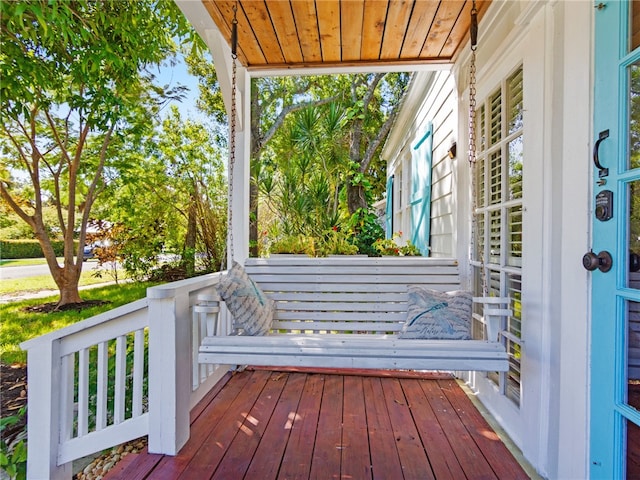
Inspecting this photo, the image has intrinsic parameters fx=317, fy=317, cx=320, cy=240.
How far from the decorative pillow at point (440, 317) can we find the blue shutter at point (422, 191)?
4.93ft

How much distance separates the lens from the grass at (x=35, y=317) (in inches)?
136

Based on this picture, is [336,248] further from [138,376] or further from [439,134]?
[138,376]

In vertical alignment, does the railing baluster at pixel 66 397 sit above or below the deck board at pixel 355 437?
above

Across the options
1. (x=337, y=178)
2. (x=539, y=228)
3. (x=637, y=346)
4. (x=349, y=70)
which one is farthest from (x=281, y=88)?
(x=637, y=346)

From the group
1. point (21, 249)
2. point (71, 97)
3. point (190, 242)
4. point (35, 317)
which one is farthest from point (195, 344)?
point (21, 249)

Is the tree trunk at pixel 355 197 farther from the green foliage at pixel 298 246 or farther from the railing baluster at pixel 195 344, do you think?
the railing baluster at pixel 195 344

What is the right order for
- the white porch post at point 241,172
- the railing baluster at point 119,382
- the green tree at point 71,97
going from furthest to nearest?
the white porch post at point 241,172 < the green tree at point 71,97 < the railing baluster at point 119,382

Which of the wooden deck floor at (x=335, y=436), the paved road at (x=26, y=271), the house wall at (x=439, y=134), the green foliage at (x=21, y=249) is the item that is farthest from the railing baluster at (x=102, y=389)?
the green foliage at (x=21, y=249)

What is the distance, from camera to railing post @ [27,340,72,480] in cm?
148

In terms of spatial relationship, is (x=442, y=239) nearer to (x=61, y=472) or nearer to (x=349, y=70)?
(x=349, y=70)

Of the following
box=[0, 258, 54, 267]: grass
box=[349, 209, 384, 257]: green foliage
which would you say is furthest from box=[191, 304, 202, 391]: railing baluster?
box=[0, 258, 54, 267]: grass

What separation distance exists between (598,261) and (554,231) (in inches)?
10.6

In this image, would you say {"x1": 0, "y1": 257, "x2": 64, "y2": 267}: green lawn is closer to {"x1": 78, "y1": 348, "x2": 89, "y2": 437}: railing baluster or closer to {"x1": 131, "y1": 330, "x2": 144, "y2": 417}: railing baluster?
{"x1": 78, "y1": 348, "x2": 89, "y2": 437}: railing baluster

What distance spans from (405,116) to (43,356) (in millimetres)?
4786
